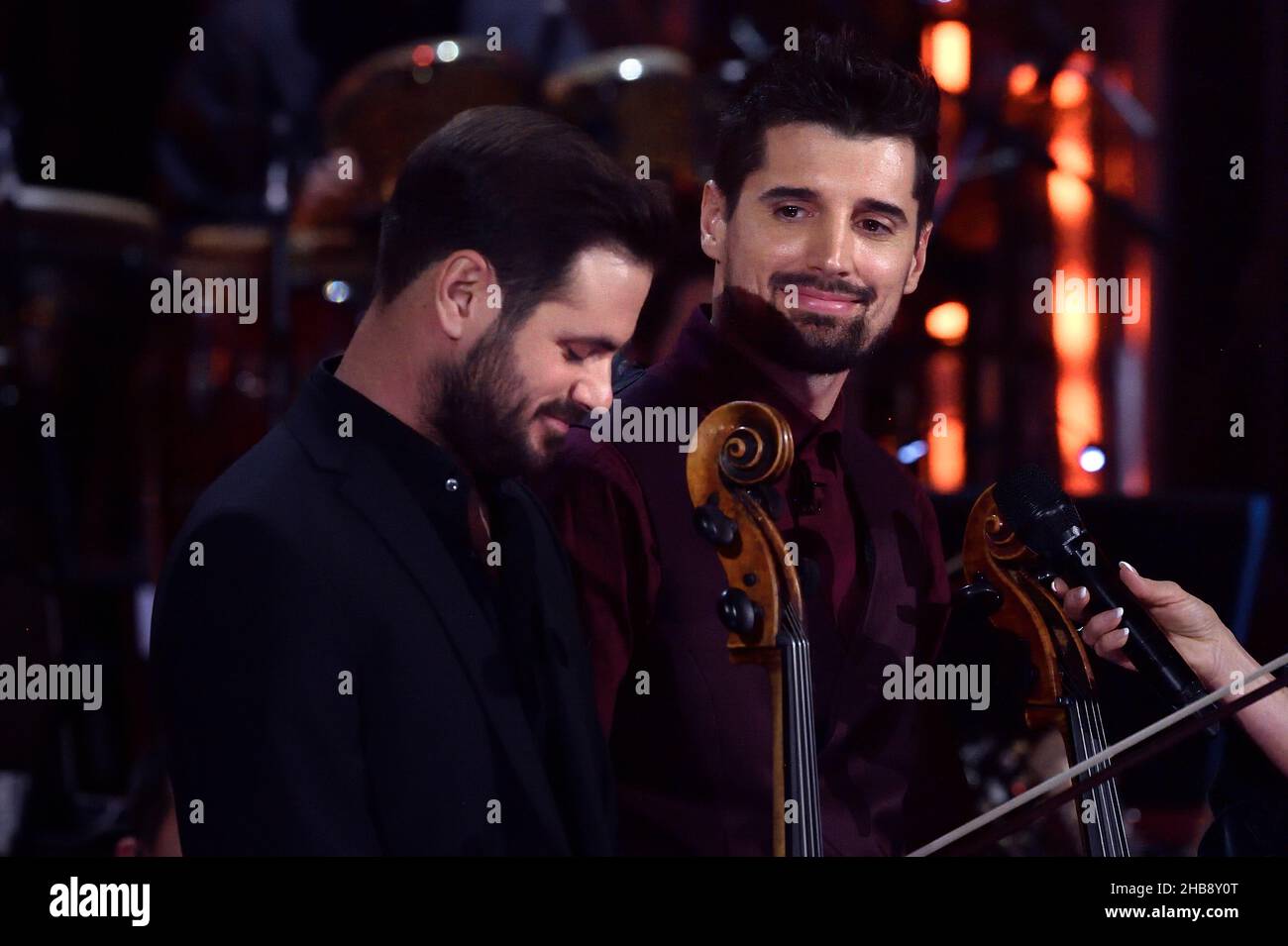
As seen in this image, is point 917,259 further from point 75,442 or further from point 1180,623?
point 75,442

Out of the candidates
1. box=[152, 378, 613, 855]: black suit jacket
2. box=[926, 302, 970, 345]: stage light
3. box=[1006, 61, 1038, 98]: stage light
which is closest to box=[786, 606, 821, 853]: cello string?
box=[152, 378, 613, 855]: black suit jacket

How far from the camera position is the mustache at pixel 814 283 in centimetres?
181

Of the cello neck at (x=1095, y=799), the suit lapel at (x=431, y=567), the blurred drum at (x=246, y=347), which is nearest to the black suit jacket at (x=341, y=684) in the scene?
the suit lapel at (x=431, y=567)

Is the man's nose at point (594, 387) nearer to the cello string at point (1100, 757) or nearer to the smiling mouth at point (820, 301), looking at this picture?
the smiling mouth at point (820, 301)

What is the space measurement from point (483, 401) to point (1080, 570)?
72 cm

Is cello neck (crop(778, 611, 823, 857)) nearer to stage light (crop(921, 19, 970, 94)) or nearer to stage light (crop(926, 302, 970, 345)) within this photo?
stage light (crop(926, 302, 970, 345))

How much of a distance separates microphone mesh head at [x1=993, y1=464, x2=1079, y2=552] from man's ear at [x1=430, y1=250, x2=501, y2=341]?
0.65 metres

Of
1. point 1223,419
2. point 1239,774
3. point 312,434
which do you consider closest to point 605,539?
point 312,434

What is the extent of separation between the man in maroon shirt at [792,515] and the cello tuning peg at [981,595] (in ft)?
0.15

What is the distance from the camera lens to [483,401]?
5.57 ft

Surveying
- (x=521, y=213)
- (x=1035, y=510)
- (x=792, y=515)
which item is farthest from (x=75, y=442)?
(x=1035, y=510)

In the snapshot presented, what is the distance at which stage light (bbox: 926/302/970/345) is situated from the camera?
3152 millimetres
